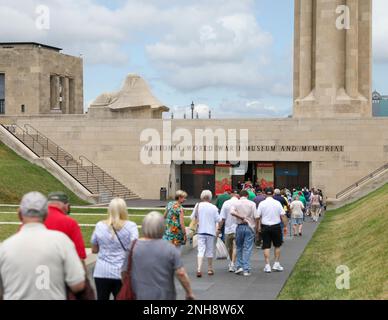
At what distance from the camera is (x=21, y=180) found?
3700 centimetres

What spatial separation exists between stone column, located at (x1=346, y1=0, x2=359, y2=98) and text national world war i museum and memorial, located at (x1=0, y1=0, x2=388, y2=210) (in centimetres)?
6

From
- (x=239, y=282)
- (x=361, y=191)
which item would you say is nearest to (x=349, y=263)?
(x=239, y=282)

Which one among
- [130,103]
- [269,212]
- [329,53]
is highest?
[329,53]

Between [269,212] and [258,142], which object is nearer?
[269,212]

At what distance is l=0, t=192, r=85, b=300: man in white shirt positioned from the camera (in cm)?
618

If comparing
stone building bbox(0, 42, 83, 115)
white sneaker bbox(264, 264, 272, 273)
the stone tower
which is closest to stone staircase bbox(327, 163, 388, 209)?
the stone tower

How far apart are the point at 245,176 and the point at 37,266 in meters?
38.6

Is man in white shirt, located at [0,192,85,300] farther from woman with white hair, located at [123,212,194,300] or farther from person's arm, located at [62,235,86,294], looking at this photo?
woman with white hair, located at [123,212,194,300]

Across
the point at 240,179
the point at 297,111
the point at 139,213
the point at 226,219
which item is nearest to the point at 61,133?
the point at 240,179

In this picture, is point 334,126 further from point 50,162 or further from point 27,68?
point 27,68

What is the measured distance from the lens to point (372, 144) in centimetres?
4166

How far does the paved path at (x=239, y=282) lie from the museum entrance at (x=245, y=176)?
25.4 meters

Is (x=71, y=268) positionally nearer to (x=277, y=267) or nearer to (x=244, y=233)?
(x=244, y=233)

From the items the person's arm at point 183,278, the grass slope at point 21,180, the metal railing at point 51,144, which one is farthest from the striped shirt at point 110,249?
the metal railing at point 51,144
